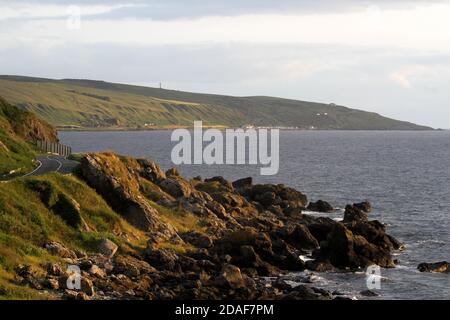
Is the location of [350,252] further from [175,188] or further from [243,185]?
[243,185]

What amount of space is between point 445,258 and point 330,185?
62.1 meters

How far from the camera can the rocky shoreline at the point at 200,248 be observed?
42719mm

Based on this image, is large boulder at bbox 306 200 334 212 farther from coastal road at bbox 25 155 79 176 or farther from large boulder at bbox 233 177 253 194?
coastal road at bbox 25 155 79 176

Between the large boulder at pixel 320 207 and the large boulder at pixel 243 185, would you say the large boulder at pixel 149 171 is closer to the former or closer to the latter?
the large boulder at pixel 243 185

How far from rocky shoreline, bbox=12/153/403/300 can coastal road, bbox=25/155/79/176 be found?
6.05 ft

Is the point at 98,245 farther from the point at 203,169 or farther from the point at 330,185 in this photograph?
the point at 203,169

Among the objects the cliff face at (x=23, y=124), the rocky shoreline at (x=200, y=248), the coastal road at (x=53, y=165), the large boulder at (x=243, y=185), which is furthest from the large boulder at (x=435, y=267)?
the cliff face at (x=23, y=124)

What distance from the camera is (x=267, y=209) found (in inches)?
3236

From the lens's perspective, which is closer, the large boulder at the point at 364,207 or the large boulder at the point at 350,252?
the large boulder at the point at 350,252

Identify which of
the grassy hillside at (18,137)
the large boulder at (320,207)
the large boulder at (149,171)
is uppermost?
the grassy hillside at (18,137)

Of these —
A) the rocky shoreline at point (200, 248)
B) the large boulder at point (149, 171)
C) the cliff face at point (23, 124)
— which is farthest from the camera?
the cliff face at point (23, 124)

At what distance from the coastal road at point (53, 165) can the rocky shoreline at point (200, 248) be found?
6.05 ft

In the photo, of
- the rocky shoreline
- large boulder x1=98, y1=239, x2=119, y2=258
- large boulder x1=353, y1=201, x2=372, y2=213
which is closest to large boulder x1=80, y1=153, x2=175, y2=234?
the rocky shoreline
